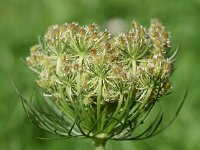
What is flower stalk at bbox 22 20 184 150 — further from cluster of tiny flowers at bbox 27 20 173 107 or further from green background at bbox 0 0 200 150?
green background at bbox 0 0 200 150

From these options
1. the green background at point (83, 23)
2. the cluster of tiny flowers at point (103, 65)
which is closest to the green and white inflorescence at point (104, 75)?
the cluster of tiny flowers at point (103, 65)

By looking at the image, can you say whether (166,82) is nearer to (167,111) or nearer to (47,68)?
(47,68)

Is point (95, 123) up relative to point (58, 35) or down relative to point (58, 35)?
down

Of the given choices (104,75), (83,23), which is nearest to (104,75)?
(104,75)

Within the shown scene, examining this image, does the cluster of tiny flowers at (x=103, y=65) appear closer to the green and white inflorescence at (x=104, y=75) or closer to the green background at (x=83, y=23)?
the green and white inflorescence at (x=104, y=75)

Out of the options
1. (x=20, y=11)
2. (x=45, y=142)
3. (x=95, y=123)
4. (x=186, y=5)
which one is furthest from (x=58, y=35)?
(x=20, y=11)

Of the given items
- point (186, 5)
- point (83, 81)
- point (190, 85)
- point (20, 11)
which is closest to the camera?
point (83, 81)

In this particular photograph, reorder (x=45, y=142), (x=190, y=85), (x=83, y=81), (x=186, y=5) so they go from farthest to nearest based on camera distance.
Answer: (x=186, y=5) < (x=190, y=85) < (x=45, y=142) < (x=83, y=81)
